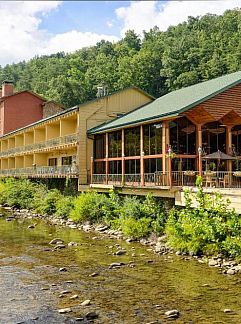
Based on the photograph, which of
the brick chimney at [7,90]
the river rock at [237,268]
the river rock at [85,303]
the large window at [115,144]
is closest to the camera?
the river rock at [85,303]

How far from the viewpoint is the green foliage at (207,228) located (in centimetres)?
1479

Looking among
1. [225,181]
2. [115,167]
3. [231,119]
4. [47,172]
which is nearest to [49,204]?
[47,172]

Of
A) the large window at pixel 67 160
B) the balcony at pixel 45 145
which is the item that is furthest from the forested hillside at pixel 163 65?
the large window at pixel 67 160

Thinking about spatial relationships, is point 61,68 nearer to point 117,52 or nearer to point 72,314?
point 117,52

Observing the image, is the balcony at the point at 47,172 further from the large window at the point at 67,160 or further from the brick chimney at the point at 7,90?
the brick chimney at the point at 7,90

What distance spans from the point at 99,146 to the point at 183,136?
28.4 feet

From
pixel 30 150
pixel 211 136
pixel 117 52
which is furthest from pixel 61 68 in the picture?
pixel 211 136

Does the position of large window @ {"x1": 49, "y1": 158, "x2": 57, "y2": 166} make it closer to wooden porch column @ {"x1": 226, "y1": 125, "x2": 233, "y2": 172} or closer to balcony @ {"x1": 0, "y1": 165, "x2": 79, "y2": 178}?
balcony @ {"x1": 0, "y1": 165, "x2": 79, "y2": 178}

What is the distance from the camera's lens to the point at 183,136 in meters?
22.8

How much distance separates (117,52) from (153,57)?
20.5 meters

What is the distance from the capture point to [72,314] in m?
10.4

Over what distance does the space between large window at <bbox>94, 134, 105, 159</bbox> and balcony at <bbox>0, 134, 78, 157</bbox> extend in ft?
5.01

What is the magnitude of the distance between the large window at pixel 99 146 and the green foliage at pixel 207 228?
1292 cm

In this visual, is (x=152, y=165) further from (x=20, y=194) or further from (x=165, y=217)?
(x=20, y=194)
